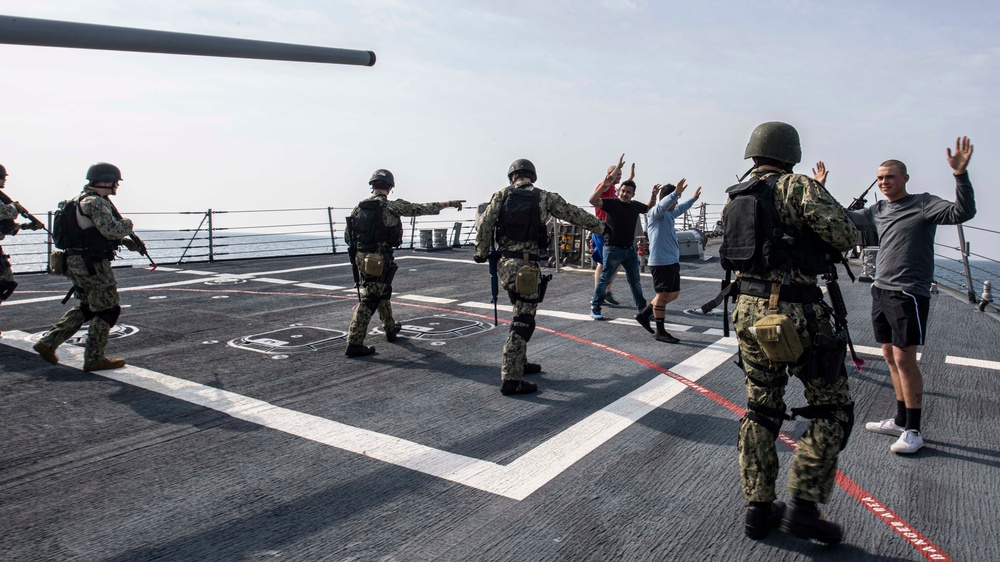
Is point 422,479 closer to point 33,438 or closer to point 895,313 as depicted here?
point 33,438

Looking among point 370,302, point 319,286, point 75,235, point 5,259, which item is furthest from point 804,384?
point 319,286

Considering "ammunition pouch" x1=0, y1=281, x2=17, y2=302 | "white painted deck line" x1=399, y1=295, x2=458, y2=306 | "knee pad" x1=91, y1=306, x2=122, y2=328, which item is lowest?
"white painted deck line" x1=399, y1=295, x2=458, y2=306

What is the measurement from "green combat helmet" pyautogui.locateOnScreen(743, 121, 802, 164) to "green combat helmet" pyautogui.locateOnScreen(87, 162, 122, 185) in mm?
6119

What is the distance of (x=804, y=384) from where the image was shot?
3262 mm

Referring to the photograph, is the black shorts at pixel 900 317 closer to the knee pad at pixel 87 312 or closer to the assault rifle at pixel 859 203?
the assault rifle at pixel 859 203

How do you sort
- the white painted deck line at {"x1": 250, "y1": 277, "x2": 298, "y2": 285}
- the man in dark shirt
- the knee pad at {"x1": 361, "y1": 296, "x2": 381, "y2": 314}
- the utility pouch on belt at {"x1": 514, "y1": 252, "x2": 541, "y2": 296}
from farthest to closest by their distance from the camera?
1. the white painted deck line at {"x1": 250, "y1": 277, "x2": 298, "y2": 285}
2. the man in dark shirt
3. the knee pad at {"x1": 361, "y1": 296, "x2": 381, "y2": 314}
4. the utility pouch on belt at {"x1": 514, "y1": 252, "x2": 541, "y2": 296}

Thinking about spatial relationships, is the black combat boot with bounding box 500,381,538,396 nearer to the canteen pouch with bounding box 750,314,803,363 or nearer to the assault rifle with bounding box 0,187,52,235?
the canteen pouch with bounding box 750,314,803,363

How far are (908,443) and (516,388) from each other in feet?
10.2

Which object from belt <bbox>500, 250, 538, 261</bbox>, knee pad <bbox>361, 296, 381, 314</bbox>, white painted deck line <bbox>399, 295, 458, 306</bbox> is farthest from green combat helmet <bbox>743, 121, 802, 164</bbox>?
white painted deck line <bbox>399, 295, 458, 306</bbox>

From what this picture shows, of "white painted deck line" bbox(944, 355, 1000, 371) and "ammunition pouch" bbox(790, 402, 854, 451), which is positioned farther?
"white painted deck line" bbox(944, 355, 1000, 371)

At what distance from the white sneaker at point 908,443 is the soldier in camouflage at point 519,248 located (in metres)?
2.91

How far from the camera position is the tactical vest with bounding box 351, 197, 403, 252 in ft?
24.0

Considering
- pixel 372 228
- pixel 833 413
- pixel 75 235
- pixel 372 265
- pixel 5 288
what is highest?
pixel 372 228

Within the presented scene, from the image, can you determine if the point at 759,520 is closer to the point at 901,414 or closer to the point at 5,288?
the point at 901,414
